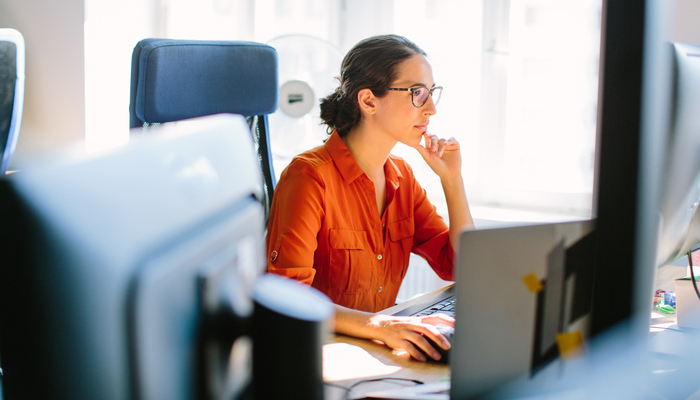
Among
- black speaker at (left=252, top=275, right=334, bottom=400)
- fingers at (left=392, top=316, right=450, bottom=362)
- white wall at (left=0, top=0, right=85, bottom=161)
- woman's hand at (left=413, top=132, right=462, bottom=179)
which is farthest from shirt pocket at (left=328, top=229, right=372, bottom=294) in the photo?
white wall at (left=0, top=0, right=85, bottom=161)

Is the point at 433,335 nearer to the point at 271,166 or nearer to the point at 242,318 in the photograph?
the point at 242,318

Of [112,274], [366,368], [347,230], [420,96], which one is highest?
[420,96]

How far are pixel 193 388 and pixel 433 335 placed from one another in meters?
0.68

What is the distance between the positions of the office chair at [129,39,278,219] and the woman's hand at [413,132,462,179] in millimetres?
450

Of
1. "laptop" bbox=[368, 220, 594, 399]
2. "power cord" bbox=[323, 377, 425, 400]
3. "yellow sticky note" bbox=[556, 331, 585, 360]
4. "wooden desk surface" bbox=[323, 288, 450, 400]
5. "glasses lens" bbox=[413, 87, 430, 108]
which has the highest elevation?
"glasses lens" bbox=[413, 87, 430, 108]

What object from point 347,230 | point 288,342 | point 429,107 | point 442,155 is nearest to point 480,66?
point 442,155

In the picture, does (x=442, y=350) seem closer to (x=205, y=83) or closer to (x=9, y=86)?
(x=205, y=83)

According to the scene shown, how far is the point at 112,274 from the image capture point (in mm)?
290

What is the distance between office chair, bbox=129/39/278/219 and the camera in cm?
133

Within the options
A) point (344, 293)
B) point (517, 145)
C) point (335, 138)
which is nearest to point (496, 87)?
point (517, 145)

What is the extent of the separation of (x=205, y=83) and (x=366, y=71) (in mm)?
435

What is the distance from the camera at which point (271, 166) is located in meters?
1.72

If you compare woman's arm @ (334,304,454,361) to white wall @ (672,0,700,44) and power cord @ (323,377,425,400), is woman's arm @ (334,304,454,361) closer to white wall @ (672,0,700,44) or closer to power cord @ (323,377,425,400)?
power cord @ (323,377,425,400)

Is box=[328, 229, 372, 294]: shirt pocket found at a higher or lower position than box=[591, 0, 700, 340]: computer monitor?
lower
